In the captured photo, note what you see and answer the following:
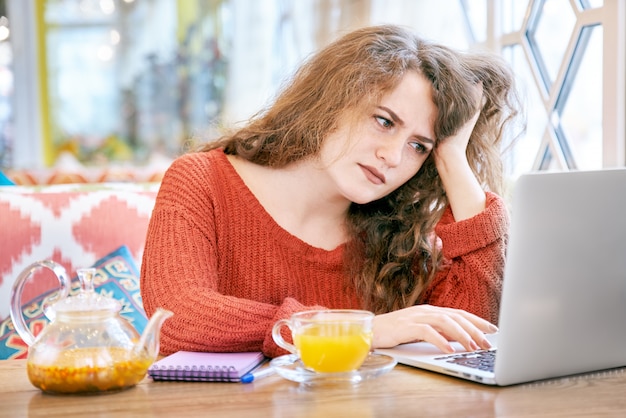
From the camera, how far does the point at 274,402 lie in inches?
39.8

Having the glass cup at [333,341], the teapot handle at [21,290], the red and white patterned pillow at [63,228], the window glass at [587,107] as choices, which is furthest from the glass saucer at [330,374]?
the window glass at [587,107]

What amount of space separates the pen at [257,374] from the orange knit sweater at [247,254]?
226 millimetres

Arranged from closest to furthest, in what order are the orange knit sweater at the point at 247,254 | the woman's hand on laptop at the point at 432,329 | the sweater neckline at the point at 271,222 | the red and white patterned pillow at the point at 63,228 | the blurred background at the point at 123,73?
the woman's hand on laptop at the point at 432,329
the orange knit sweater at the point at 247,254
the sweater neckline at the point at 271,222
the red and white patterned pillow at the point at 63,228
the blurred background at the point at 123,73

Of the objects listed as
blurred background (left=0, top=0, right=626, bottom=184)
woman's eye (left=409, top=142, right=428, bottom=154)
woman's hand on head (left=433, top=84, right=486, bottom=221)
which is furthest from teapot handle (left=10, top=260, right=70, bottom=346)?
blurred background (left=0, top=0, right=626, bottom=184)

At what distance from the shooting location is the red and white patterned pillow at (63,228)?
206cm

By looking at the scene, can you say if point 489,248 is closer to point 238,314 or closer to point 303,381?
point 238,314

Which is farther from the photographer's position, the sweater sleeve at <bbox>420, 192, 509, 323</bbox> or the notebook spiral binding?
the sweater sleeve at <bbox>420, 192, 509, 323</bbox>

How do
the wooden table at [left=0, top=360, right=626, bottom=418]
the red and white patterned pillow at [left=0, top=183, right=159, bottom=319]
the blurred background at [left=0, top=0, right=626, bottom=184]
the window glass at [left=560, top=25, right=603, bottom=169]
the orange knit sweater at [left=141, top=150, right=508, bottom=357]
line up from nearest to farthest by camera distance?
the wooden table at [left=0, top=360, right=626, bottom=418]
the orange knit sweater at [left=141, top=150, right=508, bottom=357]
the red and white patterned pillow at [left=0, top=183, right=159, bottom=319]
the window glass at [left=560, top=25, right=603, bottom=169]
the blurred background at [left=0, top=0, right=626, bottom=184]

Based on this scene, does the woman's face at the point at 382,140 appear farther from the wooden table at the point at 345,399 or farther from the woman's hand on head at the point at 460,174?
the wooden table at the point at 345,399

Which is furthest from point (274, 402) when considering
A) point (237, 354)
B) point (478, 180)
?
point (478, 180)

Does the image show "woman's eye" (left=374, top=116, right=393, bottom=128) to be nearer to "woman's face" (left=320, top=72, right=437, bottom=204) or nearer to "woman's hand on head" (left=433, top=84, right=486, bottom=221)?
"woman's face" (left=320, top=72, right=437, bottom=204)

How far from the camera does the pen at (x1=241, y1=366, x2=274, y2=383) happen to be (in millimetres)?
1109

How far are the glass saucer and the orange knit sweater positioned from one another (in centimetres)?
25

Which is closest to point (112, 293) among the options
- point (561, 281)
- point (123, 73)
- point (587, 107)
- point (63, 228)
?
point (63, 228)
